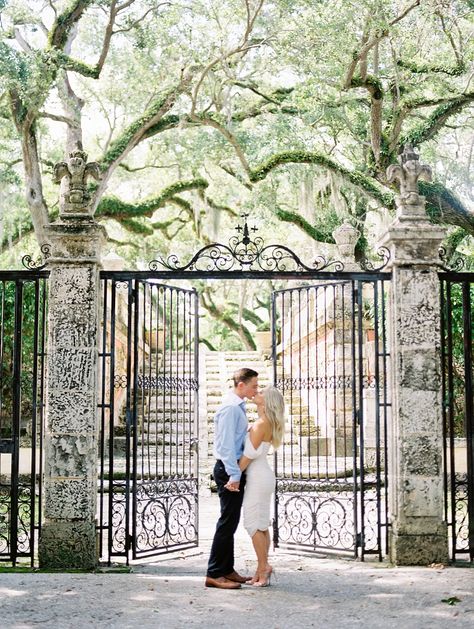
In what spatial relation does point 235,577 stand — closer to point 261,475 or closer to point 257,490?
point 257,490

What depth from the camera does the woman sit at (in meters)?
6.27

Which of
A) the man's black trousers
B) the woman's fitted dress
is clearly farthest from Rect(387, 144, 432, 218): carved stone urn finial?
the man's black trousers

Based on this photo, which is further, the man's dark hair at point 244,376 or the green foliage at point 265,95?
the green foliage at point 265,95

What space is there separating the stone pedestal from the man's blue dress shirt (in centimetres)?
143

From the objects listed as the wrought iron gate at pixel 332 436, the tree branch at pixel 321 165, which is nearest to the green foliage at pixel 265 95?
the tree branch at pixel 321 165

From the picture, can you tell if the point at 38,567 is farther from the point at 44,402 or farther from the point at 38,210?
the point at 38,210

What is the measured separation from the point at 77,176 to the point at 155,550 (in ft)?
12.3

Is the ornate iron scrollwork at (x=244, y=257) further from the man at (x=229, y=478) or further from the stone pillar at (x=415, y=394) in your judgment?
the man at (x=229, y=478)

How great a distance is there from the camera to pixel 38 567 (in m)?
7.14

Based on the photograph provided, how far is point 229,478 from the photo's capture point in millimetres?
6324

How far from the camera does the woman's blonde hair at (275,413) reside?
6406mm

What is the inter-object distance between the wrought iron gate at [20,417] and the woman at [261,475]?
197cm

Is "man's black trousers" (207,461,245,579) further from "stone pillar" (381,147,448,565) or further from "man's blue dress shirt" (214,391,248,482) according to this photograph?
"stone pillar" (381,147,448,565)

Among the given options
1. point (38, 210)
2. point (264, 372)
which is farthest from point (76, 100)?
point (264, 372)
